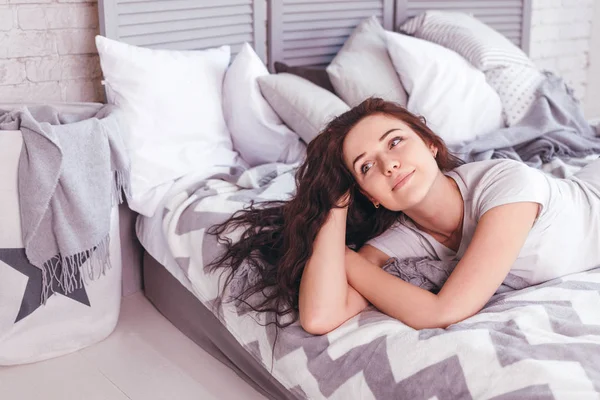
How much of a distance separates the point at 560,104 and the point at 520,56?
0.31 meters

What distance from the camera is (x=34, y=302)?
208cm

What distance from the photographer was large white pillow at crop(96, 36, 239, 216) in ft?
7.73

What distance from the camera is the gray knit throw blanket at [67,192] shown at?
1.96m

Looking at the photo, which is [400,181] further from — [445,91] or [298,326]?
[445,91]

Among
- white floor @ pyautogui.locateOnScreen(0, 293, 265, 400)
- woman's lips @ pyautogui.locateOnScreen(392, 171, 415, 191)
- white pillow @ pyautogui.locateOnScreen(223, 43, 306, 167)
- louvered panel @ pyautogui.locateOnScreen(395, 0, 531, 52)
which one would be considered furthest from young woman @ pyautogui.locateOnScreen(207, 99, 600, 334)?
louvered panel @ pyautogui.locateOnScreen(395, 0, 531, 52)

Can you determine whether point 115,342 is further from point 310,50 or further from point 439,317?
point 310,50

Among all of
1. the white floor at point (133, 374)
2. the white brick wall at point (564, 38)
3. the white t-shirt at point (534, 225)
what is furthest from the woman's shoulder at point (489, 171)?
the white brick wall at point (564, 38)

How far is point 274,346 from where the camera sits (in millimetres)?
1731

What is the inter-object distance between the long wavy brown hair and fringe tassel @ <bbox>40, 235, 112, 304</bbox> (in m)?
0.42

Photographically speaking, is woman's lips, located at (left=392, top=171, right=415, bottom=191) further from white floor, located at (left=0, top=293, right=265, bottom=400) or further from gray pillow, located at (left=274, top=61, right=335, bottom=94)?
gray pillow, located at (left=274, top=61, right=335, bottom=94)

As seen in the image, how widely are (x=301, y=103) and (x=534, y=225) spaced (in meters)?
1.08

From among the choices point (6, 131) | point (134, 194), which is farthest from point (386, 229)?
point (6, 131)

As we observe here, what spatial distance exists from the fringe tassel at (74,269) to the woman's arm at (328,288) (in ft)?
2.39

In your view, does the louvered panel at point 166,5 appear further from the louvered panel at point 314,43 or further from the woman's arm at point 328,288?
the woman's arm at point 328,288
